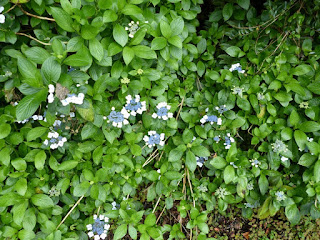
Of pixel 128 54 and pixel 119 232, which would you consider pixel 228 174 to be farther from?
pixel 128 54

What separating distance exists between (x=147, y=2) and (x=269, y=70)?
3.14ft

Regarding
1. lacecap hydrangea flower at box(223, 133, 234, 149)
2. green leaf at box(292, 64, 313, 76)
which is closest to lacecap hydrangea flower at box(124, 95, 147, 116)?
lacecap hydrangea flower at box(223, 133, 234, 149)

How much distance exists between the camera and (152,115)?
1.82m

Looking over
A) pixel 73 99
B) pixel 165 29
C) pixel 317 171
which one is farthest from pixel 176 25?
pixel 317 171

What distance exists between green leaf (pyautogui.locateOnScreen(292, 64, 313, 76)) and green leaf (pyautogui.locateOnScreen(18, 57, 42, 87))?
164cm

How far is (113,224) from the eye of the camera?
7.00 ft

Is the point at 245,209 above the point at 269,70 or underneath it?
underneath

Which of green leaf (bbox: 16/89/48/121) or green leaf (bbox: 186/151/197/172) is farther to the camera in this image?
green leaf (bbox: 186/151/197/172)

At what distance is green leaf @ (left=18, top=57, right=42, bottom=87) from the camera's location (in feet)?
4.62

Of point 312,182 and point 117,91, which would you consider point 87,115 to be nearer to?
point 117,91

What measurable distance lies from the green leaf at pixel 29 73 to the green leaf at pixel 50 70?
3 centimetres

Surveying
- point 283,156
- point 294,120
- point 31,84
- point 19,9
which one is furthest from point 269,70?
point 19,9

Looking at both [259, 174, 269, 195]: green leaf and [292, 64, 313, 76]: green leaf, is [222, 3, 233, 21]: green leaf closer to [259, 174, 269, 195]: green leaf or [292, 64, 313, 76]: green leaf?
[292, 64, 313, 76]: green leaf

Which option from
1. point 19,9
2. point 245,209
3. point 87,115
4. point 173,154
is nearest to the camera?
point 87,115
